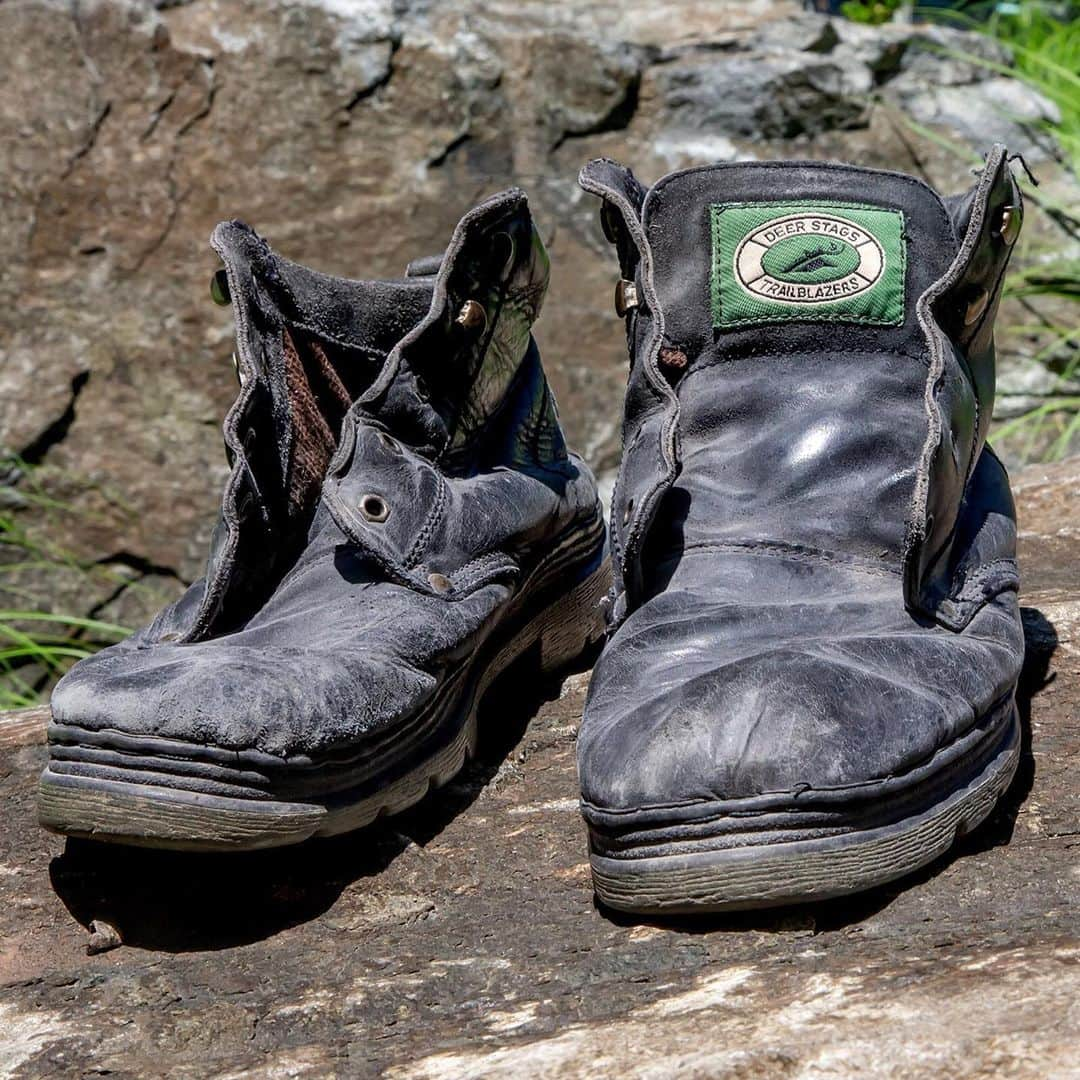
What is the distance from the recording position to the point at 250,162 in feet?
12.8

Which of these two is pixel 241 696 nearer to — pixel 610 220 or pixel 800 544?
pixel 800 544

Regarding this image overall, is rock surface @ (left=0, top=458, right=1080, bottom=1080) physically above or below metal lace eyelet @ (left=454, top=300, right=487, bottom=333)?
below

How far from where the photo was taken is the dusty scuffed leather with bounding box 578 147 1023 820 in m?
1.35

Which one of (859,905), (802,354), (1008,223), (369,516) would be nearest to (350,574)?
(369,516)

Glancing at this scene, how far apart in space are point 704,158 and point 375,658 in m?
2.79

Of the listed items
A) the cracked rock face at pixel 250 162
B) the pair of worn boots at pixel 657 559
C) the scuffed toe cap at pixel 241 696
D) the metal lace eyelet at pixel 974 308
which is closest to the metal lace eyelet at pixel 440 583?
the pair of worn boots at pixel 657 559

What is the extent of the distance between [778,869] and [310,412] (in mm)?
966

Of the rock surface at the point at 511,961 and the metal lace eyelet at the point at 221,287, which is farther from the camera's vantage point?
the metal lace eyelet at the point at 221,287

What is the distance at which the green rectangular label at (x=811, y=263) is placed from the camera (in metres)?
1.68

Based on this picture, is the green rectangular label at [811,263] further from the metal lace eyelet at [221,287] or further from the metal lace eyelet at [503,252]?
the metal lace eyelet at [221,287]

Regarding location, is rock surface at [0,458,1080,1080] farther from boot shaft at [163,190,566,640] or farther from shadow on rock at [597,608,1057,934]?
boot shaft at [163,190,566,640]

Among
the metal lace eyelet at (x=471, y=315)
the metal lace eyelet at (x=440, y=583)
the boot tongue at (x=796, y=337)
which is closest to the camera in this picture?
the boot tongue at (x=796, y=337)

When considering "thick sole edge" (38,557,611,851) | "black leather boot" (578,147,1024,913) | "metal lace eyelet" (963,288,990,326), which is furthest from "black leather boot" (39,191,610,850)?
"metal lace eyelet" (963,288,990,326)

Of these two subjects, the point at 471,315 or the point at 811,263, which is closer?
the point at 811,263
